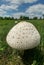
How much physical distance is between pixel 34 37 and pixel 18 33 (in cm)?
34

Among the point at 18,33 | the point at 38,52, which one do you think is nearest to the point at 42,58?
the point at 38,52


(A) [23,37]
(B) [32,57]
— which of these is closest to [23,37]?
(A) [23,37]

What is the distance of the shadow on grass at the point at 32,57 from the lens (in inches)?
204

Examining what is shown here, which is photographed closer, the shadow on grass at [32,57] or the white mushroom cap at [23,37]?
the white mushroom cap at [23,37]

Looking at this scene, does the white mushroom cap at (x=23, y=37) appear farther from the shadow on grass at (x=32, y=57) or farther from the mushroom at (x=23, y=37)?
the shadow on grass at (x=32, y=57)

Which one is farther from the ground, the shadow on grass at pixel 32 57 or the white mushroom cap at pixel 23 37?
the white mushroom cap at pixel 23 37

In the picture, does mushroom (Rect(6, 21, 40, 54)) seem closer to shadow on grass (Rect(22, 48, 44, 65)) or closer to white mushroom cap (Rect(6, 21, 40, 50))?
white mushroom cap (Rect(6, 21, 40, 50))

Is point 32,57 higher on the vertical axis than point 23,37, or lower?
lower

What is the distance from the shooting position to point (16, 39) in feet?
15.8

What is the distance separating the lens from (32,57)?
5285 mm

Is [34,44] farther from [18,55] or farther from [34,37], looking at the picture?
[18,55]

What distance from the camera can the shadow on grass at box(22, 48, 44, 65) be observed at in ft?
17.0

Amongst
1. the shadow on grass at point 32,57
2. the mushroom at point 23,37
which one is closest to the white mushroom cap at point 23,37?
the mushroom at point 23,37

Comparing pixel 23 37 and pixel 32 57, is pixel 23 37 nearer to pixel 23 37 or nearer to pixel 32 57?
pixel 23 37
